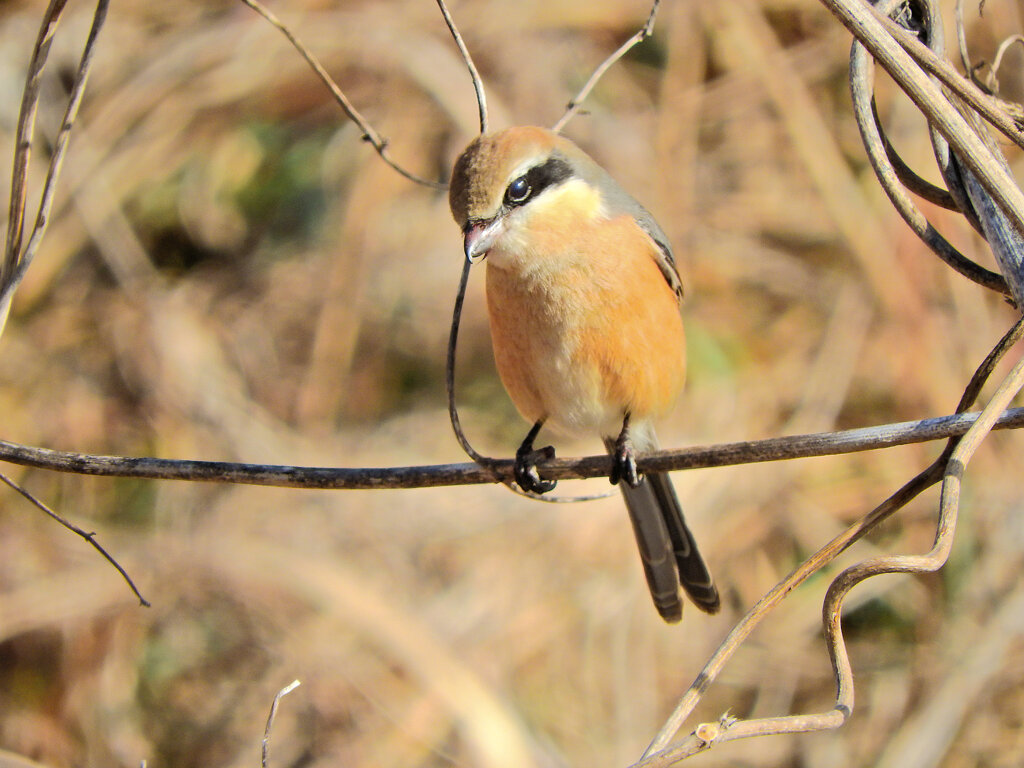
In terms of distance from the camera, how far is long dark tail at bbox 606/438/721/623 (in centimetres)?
262

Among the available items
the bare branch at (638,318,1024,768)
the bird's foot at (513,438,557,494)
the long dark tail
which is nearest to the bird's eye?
the bird's foot at (513,438,557,494)

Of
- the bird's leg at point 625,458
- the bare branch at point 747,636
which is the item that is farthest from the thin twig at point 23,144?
the bare branch at point 747,636

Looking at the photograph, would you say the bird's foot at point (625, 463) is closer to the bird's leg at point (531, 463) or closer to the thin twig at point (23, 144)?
the bird's leg at point (531, 463)

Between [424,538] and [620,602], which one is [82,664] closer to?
[424,538]

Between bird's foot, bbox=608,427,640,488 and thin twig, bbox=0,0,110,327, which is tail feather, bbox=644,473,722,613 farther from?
thin twig, bbox=0,0,110,327

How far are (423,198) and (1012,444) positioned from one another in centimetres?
319

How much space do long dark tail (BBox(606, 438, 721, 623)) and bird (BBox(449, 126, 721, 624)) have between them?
3 cm

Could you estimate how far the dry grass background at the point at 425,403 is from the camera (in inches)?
151

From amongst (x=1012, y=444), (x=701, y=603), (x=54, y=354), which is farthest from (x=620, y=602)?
(x=54, y=354)

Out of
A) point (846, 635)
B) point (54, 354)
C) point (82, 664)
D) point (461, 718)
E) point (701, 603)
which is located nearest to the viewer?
point (701, 603)

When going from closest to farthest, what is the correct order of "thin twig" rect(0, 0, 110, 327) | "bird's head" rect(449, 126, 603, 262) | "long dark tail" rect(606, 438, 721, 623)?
"thin twig" rect(0, 0, 110, 327), "bird's head" rect(449, 126, 603, 262), "long dark tail" rect(606, 438, 721, 623)

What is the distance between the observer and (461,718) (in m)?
3.46

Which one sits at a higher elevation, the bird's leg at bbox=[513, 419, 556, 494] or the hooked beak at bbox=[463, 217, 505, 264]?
the hooked beak at bbox=[463, 217, 505, 264]

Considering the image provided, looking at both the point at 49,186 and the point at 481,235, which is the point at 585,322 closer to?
the point at 481,235
